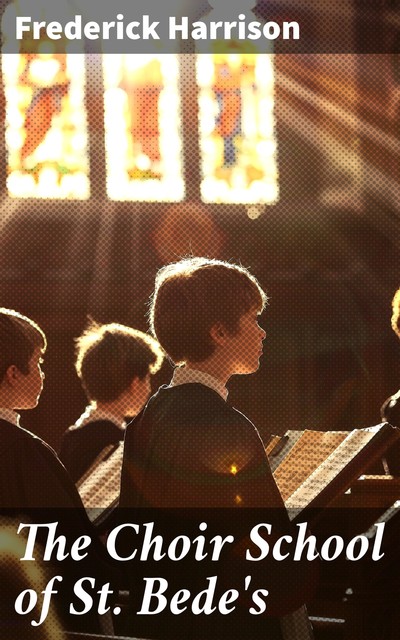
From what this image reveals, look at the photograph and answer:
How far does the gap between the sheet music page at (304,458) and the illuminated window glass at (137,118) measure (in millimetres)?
6013

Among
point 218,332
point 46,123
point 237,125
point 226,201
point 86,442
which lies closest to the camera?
point 218,332

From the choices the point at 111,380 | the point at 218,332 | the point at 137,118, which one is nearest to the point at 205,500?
the point at 218,332

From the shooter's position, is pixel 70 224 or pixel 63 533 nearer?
pixel 63 533

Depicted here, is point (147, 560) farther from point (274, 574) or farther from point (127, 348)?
point (127, 348)

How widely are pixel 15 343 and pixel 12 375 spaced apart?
8 cm

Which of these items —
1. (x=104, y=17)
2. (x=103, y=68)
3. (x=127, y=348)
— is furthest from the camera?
(x=103, y=68)

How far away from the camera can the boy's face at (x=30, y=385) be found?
2.42 metres

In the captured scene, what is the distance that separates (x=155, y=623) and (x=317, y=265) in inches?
260

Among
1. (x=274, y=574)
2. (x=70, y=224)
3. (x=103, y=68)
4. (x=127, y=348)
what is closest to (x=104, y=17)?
(x=103, y=68)

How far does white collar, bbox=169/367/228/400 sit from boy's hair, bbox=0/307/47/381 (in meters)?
0.54

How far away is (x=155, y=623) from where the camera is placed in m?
2.06

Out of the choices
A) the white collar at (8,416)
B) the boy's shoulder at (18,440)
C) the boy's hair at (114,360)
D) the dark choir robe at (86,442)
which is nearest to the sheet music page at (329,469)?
the boy's shoulder at (18,440)

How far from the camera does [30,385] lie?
2443 millimetres

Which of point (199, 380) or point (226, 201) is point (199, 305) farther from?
point (226, 201)
